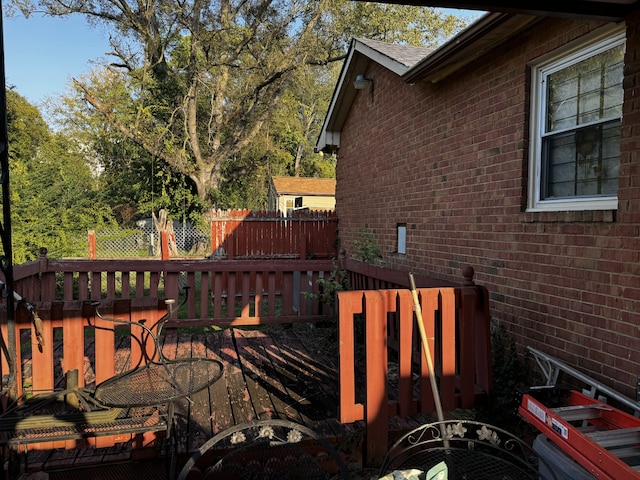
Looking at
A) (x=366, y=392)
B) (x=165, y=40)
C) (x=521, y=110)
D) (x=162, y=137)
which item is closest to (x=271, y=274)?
(x=366, y=392)

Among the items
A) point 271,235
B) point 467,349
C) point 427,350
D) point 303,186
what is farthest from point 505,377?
point 303,186

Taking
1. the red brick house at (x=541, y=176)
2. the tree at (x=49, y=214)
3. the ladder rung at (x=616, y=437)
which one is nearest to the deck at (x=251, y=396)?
the ladder rung at (x=616, y=437)

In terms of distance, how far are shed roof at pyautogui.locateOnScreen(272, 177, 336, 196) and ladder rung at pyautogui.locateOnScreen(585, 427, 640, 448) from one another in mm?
28202

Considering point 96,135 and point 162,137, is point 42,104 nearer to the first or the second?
point 96,135

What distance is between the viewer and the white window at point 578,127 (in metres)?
3.04

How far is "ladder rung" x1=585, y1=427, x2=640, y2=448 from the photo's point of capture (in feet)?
6.38

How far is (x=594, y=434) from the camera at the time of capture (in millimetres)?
1972

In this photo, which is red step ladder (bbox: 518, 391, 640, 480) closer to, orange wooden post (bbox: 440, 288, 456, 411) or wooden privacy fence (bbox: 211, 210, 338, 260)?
orange wooden post (bbox: 440, 288, 456, 411)

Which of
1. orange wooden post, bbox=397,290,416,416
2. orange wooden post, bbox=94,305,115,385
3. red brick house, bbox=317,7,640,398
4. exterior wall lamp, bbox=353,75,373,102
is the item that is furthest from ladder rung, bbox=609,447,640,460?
exterior wall lamp, bbox=353,75,373,102

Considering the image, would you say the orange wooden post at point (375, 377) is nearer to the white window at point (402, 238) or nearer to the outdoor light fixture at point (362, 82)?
the white window at point (402, 238)

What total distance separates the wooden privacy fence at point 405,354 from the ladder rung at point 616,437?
952 millimetres

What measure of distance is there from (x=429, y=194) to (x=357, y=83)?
2919 millimetres

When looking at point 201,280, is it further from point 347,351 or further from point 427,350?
point 427,350

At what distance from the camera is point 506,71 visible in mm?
3939
